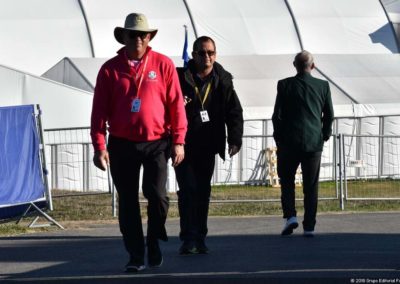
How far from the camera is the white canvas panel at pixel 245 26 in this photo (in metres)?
30.1

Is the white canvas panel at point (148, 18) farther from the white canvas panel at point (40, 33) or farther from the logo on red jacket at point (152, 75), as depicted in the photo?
the logo on red jacket at point (152, 75)

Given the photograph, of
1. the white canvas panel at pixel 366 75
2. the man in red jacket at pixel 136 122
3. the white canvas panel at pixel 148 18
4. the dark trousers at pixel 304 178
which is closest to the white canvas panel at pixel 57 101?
the white canvas panel at pixel 148 18

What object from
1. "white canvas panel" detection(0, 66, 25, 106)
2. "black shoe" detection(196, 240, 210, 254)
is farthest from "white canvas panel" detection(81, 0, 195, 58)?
"black shoe" detection(196, 240, 210, 254)

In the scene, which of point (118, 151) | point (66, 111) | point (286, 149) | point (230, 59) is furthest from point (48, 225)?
point (230, 59)

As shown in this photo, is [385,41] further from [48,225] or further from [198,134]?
[198,134]

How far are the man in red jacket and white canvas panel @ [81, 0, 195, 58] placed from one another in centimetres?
1982

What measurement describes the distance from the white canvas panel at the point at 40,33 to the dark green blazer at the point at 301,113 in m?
16.4

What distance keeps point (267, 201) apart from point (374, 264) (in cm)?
831

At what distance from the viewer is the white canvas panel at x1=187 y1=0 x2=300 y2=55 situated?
3012 cm

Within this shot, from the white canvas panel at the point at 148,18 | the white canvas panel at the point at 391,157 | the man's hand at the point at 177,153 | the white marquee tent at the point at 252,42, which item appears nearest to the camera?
the man's hand at the point at 177,153

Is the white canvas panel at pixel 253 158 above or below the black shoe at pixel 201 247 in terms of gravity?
above

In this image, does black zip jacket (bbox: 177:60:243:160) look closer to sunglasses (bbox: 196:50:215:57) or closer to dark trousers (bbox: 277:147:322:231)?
sunglasses (bbox: 196:50:215:57)

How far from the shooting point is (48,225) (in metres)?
13.1

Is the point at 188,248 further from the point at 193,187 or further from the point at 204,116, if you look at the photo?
the point at 204,116
